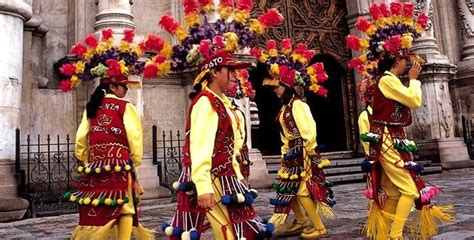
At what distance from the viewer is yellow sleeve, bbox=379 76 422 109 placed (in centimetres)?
421

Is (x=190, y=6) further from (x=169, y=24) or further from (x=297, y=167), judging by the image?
(x=297, y=167)

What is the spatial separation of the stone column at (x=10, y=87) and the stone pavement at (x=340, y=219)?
70cm

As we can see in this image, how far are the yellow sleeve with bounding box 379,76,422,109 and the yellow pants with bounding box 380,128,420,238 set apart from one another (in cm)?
33

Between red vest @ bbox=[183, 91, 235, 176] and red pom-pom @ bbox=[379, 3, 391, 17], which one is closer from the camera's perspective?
red vest @ bbox=[183, 91, 235, 176]

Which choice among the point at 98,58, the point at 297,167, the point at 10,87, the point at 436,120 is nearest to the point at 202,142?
the point at 297,167

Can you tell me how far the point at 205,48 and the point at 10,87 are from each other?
5.69 m

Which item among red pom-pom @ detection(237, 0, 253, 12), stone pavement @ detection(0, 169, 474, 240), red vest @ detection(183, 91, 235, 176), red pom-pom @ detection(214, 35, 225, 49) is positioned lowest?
stone pavement @ detection(0, 169, 474, 240)

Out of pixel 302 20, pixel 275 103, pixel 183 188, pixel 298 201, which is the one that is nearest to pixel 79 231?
pixel 183 188

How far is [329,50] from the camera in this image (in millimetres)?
14406

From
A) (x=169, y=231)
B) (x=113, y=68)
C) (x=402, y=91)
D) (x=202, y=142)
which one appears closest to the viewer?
(x=202, y=142)

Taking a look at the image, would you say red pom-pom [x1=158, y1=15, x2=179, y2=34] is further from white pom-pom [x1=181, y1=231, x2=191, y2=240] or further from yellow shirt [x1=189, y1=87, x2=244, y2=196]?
white pom-pom [x1=181, y1=231, x2=191, y2=240]

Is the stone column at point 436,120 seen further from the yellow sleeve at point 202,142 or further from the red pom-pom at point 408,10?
the yellow sleeve at point 202,142

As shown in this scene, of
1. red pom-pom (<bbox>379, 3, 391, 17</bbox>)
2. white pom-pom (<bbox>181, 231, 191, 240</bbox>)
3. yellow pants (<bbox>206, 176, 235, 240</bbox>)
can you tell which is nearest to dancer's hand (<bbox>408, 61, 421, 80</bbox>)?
red pom-pom (<bbox>379, 3, 391, 17</bbox>)

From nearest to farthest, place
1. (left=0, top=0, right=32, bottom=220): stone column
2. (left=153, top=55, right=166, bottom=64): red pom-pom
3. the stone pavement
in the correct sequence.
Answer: (left=153, top=55, right=166, bottom=64): red pom-pom → the stone pavement → (left=0, top=0, right=32, bottom=220): stone column
